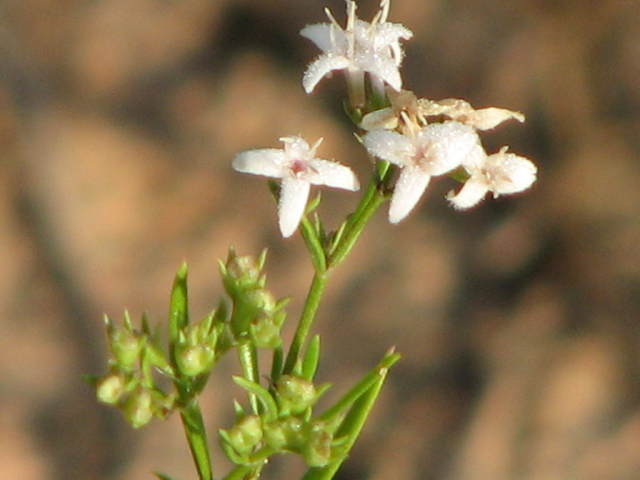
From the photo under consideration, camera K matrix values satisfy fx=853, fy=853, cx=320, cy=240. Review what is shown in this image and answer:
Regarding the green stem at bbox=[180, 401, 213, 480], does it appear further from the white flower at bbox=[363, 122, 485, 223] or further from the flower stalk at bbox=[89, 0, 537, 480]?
the white flower at bbox=[363, 122, 485, 223]

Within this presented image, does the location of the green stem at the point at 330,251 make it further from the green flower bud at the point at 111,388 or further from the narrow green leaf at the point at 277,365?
the green flower bud at the point at 111,388

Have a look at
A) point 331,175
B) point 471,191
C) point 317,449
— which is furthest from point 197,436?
point 471,191

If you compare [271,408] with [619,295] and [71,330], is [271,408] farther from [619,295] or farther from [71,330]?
[619,295]

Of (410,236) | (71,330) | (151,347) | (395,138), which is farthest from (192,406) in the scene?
(410,236)

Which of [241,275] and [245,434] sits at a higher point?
[241,275]

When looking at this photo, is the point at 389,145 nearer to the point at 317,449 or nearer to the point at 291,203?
the point at 291,203

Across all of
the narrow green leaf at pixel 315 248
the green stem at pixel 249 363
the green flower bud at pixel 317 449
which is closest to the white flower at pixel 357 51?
the narrow green leaf at pixel 315 248

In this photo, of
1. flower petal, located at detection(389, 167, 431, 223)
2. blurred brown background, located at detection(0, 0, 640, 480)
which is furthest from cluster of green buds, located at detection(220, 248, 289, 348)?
blurred brown background, located at detection(0, 0, 640, 480)
